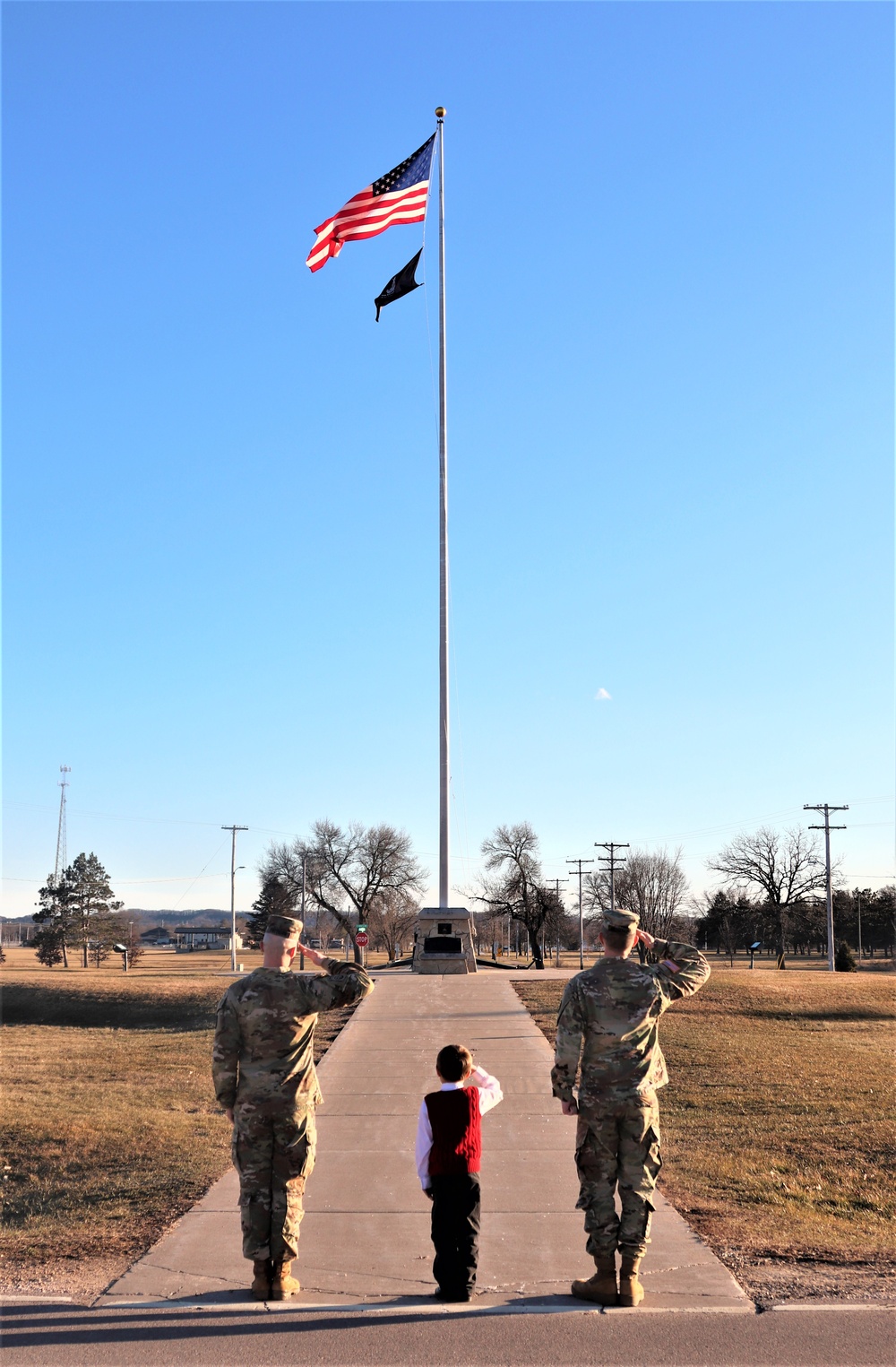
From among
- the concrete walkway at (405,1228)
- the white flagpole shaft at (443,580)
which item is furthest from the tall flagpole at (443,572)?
the concrete walkway at (405,1228)

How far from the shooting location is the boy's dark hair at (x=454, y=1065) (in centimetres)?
582

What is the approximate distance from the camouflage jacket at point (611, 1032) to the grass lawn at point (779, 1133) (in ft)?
4.57

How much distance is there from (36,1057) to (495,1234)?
12.5 m

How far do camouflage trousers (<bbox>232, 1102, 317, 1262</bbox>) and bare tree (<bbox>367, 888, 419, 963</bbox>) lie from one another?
66743 millimetres

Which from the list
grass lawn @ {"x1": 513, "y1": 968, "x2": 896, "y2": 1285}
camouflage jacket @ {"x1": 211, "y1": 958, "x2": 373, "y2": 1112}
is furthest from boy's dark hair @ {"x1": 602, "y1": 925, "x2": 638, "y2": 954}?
grass lawn @ {"x1": 513, "y1": 968, "x2": 896, "y2": 1285}

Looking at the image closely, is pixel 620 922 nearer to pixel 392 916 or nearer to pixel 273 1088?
pixel 273 1088

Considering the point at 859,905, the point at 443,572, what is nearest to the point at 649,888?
the point at 859,905

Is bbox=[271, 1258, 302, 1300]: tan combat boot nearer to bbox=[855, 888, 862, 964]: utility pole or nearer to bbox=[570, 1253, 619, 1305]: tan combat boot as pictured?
bbox=[570, 1253, 619, 1305]: tan combat boot

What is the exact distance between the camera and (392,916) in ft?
255

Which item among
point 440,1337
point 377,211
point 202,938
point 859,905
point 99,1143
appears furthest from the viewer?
point 202,938

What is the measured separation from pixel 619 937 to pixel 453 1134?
4.23ft

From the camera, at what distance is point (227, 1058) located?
5.82 metres

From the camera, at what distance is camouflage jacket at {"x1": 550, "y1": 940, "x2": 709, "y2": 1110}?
579 centimetres

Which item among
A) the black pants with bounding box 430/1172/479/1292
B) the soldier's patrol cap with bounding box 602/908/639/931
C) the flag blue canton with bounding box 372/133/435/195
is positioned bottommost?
the black pants with bounding box 430/1172/479/1292
